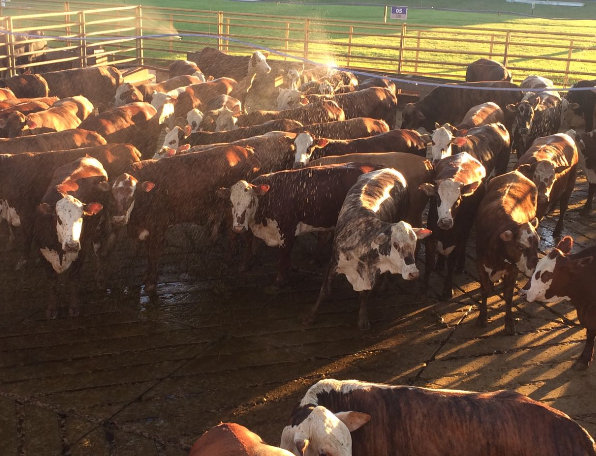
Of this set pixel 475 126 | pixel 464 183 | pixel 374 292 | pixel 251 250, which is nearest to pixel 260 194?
pixel 251 250

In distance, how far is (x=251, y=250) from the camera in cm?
730

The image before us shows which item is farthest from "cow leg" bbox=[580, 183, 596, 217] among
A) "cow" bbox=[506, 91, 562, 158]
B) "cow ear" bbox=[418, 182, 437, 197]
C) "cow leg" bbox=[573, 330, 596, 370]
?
"cow leg" bbox=[573, 330, 596, 370]

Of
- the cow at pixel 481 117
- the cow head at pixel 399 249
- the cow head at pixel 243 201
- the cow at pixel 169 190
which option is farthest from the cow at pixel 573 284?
the cow at pixel 481 117

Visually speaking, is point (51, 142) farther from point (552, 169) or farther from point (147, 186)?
point (552, 169)

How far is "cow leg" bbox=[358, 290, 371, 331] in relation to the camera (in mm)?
6074

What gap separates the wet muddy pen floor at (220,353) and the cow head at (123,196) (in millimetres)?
631

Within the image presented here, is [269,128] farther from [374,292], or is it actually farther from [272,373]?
[272,373]

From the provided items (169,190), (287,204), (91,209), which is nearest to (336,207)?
(287,204)

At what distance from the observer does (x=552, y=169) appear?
25.3ft

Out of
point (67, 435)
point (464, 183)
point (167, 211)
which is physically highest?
point (464, 183)

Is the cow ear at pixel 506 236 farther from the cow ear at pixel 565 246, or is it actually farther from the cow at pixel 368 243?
the cow at pixel 368 243

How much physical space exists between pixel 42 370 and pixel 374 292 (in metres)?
3.20

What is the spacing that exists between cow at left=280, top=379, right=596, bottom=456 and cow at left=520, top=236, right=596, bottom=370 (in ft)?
7.01

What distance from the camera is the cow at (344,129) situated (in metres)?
9.26
